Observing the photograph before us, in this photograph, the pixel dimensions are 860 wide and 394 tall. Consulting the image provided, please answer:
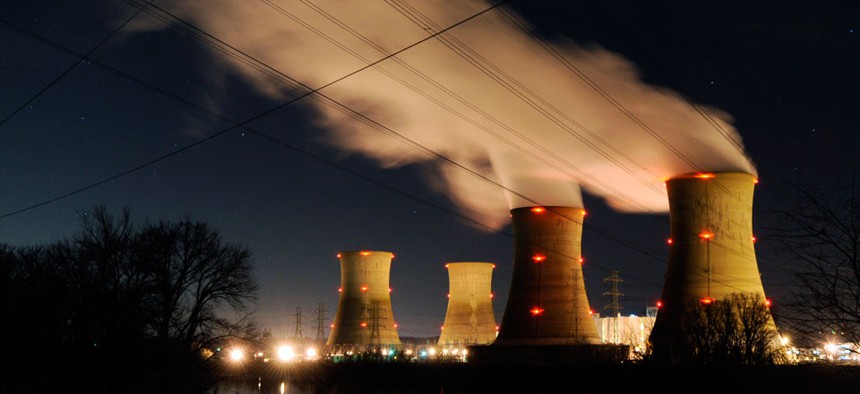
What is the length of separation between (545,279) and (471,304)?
16.2 metres

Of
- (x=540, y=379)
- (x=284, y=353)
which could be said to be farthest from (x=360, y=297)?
(x=540, y=379)

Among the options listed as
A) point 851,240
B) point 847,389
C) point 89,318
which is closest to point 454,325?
point 847,389

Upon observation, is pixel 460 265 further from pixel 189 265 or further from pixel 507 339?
pixel 189 265

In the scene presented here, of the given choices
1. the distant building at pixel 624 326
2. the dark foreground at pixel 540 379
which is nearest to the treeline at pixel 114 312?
the dark foreground at pixel 540 379

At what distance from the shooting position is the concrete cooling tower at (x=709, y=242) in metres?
23.8

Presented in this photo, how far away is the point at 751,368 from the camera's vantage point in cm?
2197

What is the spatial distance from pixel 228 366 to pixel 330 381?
5.35m

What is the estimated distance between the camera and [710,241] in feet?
78.3

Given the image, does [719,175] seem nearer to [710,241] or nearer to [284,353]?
[710,241]

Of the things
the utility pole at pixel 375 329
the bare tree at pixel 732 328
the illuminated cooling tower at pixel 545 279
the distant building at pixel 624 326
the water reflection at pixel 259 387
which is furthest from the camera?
the distant building at pixel 624 326

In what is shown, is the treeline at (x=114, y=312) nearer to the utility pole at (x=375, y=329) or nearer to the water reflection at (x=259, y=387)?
the water reflection at (x=259, y=387)

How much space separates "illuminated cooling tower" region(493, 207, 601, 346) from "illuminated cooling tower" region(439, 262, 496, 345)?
47.0 ft

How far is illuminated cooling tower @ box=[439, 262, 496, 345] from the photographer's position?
4403cm

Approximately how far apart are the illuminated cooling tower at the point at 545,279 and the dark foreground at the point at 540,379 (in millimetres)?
2349
